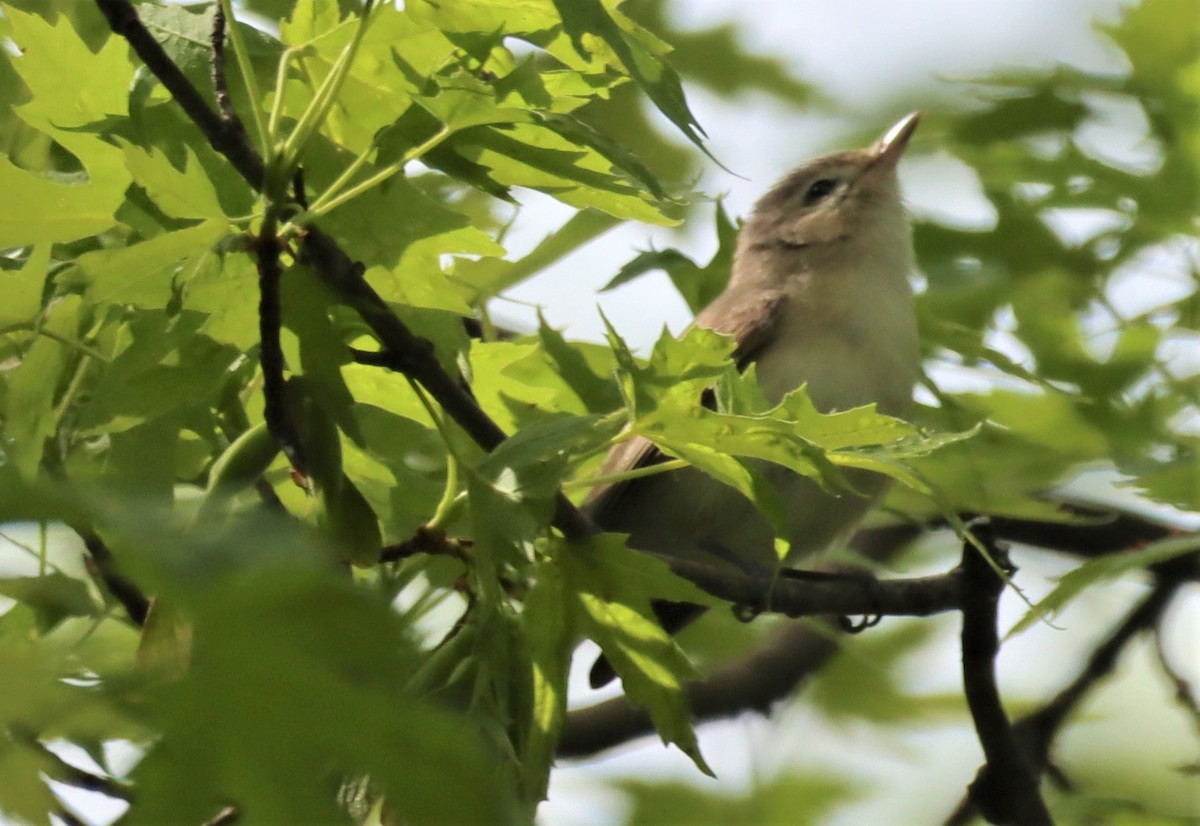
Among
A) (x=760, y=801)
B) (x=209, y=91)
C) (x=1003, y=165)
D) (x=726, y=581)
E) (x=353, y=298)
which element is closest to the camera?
(x=353, y=298)

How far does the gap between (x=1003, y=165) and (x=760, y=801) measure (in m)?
1.74

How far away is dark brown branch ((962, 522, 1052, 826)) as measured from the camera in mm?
2844

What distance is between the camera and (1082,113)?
146 inches

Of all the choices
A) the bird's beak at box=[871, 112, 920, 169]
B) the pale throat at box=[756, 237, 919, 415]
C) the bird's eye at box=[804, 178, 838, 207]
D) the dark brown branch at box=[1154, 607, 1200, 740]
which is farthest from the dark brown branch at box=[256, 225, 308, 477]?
the bird's eye at box=[804, 178, 838, 207]

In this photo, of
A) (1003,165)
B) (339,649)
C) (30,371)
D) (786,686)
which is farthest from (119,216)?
(786,686)

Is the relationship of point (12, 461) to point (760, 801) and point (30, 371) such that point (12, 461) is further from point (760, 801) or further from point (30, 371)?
point (760, 801)

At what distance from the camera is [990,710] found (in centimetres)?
304

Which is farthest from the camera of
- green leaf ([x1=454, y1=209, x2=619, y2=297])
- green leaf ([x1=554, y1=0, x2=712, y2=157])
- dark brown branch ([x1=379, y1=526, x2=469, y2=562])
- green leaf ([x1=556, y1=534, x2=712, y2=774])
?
green leaf ([x1=454, y1=209, x2=619, y2=297])

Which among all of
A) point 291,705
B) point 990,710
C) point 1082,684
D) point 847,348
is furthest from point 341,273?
point 1082,684

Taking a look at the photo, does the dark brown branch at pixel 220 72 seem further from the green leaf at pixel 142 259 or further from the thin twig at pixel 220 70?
the green leaf at pixel 142 259

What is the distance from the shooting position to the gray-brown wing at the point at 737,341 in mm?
3568

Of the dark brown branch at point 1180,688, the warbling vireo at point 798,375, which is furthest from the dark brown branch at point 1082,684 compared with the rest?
the warbling vireo at point 798,375

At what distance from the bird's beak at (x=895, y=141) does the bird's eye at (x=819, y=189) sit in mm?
171

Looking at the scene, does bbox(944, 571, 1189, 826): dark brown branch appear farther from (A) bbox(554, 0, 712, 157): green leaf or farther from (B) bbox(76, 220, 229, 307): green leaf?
(B) bbox(76, 220, 229, 307): green leaf
